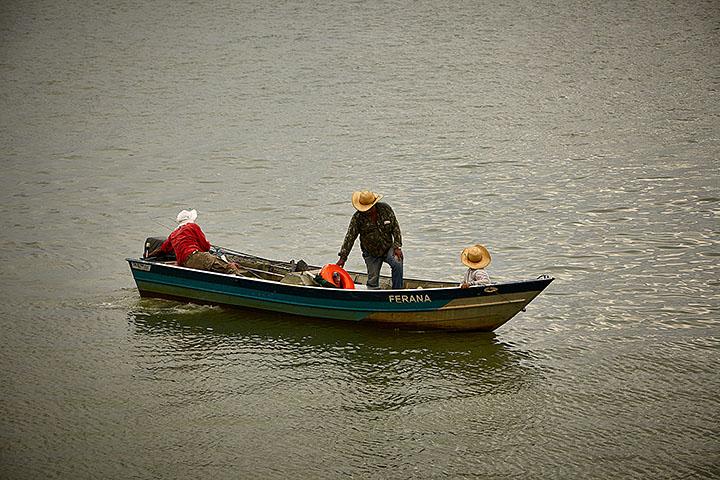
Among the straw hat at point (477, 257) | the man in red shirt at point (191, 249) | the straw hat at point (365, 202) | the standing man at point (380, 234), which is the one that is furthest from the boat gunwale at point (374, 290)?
the straw hat at point (365, 202)

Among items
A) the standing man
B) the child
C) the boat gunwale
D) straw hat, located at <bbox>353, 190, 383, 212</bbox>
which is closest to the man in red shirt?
the boat gunwale

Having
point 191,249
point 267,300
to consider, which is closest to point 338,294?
point 267,300

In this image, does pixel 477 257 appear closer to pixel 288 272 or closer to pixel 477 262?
pixel 477 262

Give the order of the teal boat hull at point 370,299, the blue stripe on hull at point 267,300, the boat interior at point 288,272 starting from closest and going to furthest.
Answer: the teal boat hull at point 370,299 < the blue stripe on hull at point 267,300 < the boat interior at point 288,272

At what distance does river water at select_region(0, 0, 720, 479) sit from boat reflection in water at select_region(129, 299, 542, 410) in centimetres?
4

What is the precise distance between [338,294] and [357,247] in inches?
183

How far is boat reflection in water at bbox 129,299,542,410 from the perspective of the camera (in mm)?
11125

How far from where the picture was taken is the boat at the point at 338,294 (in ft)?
38.4

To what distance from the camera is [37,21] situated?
146 feet

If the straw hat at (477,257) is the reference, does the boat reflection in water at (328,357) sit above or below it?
below

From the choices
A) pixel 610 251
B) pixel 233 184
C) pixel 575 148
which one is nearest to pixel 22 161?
pixel 233 184

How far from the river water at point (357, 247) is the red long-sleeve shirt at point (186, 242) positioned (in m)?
0.76

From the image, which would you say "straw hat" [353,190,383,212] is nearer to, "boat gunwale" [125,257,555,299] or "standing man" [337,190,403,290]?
"standing man" [337,190,403,290]

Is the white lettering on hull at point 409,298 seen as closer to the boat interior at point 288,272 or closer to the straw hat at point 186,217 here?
the boat interior at point 288,272
